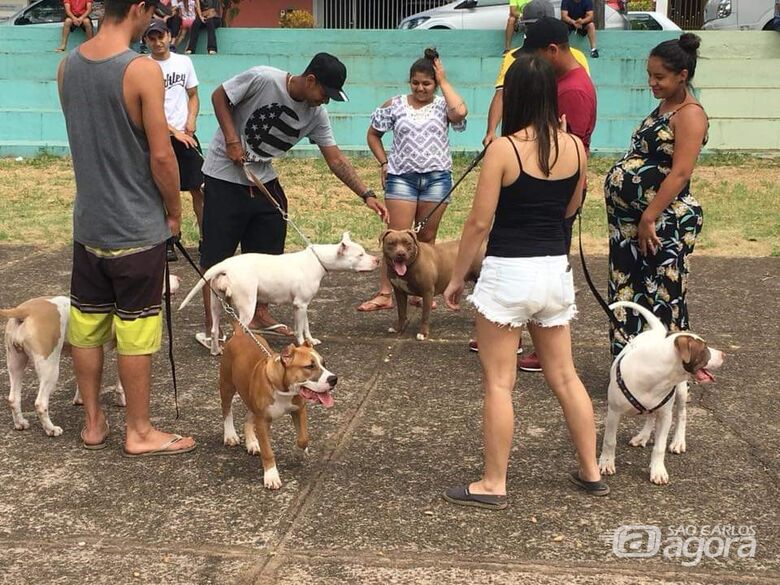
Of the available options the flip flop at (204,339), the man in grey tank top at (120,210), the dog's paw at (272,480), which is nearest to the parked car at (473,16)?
the flip flop at (204,339)

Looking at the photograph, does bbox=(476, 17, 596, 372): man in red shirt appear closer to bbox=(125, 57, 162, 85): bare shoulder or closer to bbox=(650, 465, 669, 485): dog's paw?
bbox=(650, 465, 669, 485): dog's paw

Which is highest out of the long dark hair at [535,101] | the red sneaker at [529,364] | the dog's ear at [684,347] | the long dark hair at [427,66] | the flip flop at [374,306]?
the long dark hair at [535,101]

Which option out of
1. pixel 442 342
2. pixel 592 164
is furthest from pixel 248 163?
pixel 592 164

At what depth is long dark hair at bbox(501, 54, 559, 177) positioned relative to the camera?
3.77m

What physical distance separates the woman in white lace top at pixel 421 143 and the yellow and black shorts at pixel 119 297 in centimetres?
290

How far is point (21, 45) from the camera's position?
1695 cm

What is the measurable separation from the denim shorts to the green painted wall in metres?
8.08

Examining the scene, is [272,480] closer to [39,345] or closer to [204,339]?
[39,345]

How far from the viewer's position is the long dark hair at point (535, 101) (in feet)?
12.4

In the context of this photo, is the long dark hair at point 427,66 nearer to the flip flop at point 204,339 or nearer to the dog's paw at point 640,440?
the flip flop at point 204,339

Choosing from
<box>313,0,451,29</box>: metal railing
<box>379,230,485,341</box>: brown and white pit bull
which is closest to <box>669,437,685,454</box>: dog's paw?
<box>379,230,485,341</box>: brown and white pit bull

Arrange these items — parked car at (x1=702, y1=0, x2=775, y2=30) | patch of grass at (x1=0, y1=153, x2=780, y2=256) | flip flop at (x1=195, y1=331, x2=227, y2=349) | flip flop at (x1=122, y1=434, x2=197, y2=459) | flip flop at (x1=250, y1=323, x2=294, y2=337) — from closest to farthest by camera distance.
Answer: flip flop at (x1=122, y1=434, x2=197, y2=459) → flip flop at (x1=195, y1=331, x2=227, y2=349) → flip flop at (x1=250, y1=323, x2=294, y2=337) → patch of grass at (x1=0, y1=153, x2=780, y2=256) → parked car at (x1=702, y1=0, x2=775, y2=30)

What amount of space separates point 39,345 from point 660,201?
3137 millimetres

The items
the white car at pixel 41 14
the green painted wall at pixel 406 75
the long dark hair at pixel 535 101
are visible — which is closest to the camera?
the long dark hair at pixel 535 101
